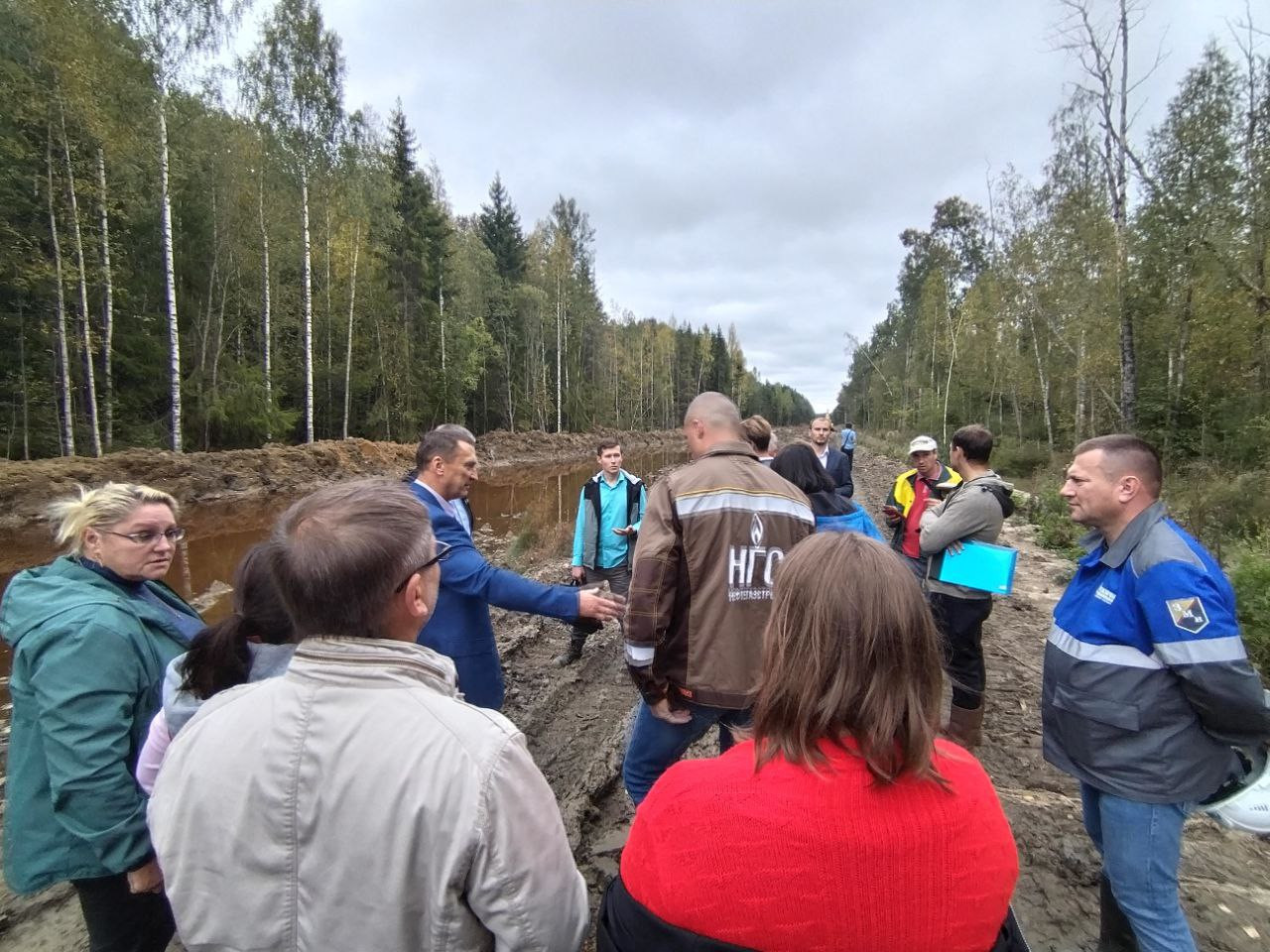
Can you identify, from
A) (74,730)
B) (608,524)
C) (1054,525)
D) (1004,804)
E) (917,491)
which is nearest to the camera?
(74,730)

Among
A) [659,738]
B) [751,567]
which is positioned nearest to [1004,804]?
[659,738]

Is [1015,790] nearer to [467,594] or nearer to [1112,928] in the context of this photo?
[1112,928]

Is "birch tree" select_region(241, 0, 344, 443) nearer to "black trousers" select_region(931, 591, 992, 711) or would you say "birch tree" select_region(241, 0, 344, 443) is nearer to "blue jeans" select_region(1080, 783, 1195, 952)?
"black trousers" select_region(931, 591, 992, 711)

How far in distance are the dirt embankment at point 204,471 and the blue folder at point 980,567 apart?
15856mm

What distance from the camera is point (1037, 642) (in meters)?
5.66

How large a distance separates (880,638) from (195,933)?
1308mm

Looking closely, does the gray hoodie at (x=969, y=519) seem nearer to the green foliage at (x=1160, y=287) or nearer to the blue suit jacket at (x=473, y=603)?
the blue suit jacket at (x=473, y=603)

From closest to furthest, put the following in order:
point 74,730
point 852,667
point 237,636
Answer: point 852,667, point 237,636, point 74,730

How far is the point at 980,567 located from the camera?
3373 mm

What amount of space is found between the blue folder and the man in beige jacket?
3.05 meters

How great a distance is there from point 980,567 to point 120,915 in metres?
3.90

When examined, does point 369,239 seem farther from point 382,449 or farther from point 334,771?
point 334,771

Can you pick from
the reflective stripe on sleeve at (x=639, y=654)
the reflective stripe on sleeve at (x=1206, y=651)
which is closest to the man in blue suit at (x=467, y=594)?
the reflective stripe on sleeve at (x=639, y=654)

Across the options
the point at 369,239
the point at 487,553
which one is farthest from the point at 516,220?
the point at 487,553
